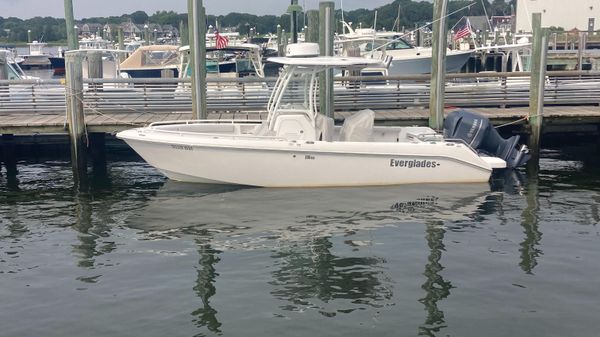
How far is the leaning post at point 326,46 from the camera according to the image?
1404 centimetres

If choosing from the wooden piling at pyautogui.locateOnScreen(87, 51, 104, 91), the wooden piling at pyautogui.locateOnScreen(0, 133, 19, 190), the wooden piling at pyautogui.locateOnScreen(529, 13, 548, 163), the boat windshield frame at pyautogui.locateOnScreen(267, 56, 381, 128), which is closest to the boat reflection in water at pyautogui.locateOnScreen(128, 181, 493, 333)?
the boat windshield frame at pyautogui.locateOnScreen(267, 56, 381, 128)

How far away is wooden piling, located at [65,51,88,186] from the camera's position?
516 inches

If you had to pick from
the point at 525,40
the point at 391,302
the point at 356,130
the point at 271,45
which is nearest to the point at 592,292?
the point at 391,302

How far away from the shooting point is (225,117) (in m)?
15.1

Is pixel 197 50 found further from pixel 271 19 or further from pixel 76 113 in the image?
pixel 271 19

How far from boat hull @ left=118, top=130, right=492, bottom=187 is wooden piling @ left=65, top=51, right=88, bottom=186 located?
1.40 meters

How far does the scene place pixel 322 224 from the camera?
1036 cm

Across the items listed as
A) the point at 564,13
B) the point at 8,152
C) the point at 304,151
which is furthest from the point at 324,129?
the point at 564,13

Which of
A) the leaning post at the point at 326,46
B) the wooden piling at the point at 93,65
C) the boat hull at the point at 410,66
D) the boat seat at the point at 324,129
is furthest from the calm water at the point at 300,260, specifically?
the boat hull at the point at 410,66

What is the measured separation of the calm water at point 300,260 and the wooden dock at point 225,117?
1176 mm

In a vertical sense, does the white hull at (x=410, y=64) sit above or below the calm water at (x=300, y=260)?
above

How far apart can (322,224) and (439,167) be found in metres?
3.06

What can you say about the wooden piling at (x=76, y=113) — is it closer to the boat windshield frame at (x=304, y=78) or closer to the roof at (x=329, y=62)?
the boat windshield frame at (x=304, y=78)

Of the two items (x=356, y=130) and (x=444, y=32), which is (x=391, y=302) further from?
(x=444, y=32)
